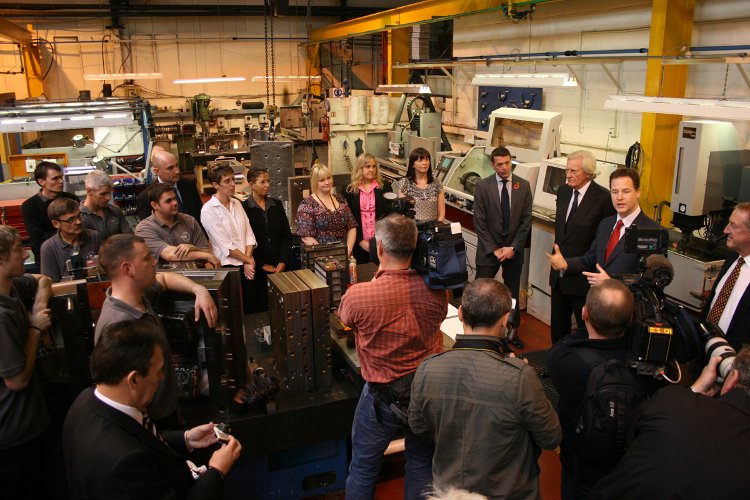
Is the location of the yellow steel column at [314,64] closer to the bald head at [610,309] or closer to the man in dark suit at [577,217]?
the man in dark suit at [577,217]

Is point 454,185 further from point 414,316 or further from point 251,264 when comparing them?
point 414,316

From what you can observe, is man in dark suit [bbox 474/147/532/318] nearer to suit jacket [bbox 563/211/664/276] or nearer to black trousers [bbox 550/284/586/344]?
black trousers [bbox 550/284/586/344]

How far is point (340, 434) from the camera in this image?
263 centimetres

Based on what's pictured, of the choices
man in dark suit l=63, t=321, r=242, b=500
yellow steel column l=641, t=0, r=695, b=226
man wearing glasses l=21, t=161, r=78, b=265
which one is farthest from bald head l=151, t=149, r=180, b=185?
yellow steel column l=641, t=0, r=695, b=226

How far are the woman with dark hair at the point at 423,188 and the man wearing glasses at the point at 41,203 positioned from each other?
2390mm

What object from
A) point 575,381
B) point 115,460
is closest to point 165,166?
point 115,460

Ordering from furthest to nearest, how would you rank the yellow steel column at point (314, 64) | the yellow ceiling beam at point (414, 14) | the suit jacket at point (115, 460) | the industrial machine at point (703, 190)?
the yellow steel column at point (314, 64) < the yellow ceiling beam at point (414, 14) < the industrial machine at point (703, 190) < the suit jacket at point (115, 460)

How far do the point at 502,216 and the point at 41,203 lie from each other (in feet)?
10.4

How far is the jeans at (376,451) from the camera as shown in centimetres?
228

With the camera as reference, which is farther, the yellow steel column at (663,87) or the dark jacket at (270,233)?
the yellow steel column at (663,87)

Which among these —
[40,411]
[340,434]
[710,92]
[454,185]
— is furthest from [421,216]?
[40,411]

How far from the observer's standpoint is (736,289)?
250 cm

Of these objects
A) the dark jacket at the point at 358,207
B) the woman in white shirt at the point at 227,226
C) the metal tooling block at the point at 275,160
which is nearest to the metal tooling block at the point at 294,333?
the woman in white shirt at the point at 227,226

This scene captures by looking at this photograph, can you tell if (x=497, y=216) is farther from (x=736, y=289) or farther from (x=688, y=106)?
(x=736, y=289)
